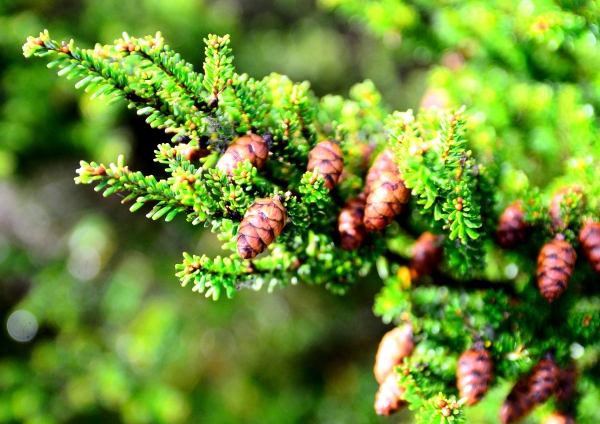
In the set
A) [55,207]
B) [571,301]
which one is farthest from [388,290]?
[55,207]

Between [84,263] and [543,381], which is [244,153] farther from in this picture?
[84,263]

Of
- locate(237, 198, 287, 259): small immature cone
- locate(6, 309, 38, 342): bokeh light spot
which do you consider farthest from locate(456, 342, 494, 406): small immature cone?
locate(6, 309, 38, 342): bokeh light spot

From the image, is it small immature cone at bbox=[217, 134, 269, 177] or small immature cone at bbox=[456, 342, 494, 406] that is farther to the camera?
small immature cone at bbox=[456, 342, 494, 406]

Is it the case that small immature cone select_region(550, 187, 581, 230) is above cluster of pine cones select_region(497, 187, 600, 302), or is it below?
above

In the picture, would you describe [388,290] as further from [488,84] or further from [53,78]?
[53,78]

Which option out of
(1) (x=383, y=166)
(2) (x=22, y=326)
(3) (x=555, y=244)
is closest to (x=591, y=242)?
(3) (x=555, y=244)

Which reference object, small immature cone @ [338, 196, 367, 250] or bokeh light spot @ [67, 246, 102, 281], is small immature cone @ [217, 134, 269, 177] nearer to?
small immature cone @ [338, 196, 367, 250]
